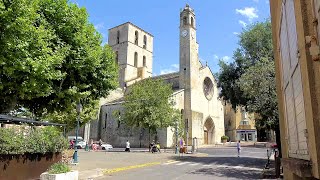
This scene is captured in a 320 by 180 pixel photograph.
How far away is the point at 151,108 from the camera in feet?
119

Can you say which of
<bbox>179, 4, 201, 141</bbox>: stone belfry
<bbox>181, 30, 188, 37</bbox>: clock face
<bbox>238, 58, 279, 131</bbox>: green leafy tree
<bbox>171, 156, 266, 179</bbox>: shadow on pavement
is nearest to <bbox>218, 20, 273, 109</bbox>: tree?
<bbox>238, 58, 279, 131</bbox>: green leafy tree

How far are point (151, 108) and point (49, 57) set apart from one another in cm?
2523

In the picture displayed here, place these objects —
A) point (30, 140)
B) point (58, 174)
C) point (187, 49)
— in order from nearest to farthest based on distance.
Result: 1. point (58, 174)
2. point (30, 140)
3. point (187, 49)

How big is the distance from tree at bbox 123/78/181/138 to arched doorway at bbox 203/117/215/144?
1773 centimetres

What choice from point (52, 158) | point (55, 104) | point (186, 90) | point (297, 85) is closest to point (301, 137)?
point (297, 85)

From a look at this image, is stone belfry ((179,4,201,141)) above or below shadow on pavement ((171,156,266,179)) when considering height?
above

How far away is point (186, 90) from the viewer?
1906 inches

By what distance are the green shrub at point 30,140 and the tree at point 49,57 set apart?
1.76m

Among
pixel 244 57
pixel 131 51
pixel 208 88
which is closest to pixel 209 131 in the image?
pixel 208 88

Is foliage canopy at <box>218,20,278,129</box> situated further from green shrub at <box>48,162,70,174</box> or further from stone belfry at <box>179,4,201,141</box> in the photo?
stone belfry at <box>179,4,201,141</box>

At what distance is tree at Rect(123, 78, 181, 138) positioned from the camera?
119 feet

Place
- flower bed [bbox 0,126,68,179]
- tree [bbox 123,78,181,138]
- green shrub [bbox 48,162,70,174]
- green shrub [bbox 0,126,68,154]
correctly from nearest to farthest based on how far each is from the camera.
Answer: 1. flower bed [bbox 0,126,68,179]
2. green shrub [bbox 0,126,68,154]
3. green shrub [bbox 48,162,70,174]
4. tree [bbox 123,78,181,138]

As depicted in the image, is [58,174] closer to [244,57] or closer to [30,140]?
[30,140]

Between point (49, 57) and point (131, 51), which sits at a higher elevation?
point (131, 51)
